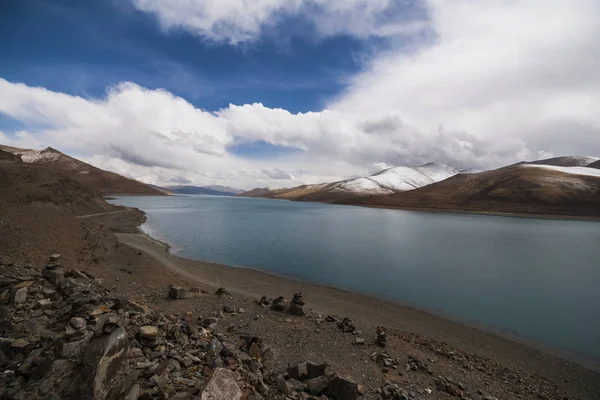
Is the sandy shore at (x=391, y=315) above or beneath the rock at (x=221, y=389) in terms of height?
beneath

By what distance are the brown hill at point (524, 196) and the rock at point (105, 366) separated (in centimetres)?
16509

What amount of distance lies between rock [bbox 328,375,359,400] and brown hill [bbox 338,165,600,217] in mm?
160676

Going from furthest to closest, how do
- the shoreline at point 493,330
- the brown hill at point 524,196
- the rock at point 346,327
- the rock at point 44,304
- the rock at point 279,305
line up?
the brown hill at point 524,196, the rock at point 279,305, the shoreline at point 493,330, the rock at point 346,327, the rock at point 44,304

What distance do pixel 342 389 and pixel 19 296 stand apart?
9.15 m

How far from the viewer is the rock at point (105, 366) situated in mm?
4997

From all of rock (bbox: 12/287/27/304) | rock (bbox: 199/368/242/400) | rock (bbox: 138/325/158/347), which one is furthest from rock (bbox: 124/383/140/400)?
rock (bbox: 12/287/27/304)

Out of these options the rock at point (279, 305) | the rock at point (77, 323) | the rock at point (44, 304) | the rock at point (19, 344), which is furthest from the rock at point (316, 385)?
the rock at point (44, 304)

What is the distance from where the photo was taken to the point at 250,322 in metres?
12.3

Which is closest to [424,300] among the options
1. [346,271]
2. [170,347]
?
[346,271]

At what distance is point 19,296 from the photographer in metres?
8.09

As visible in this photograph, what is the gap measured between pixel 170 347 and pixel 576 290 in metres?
33.4

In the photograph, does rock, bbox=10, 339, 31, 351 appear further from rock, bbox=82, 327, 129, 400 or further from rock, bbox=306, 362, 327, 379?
rock, bbox=306, 362, 327, 379

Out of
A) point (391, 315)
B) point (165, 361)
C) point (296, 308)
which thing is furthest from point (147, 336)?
point (391, 315)

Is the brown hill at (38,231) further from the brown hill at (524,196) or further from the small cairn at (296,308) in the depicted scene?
the brown hill at (524,196)
